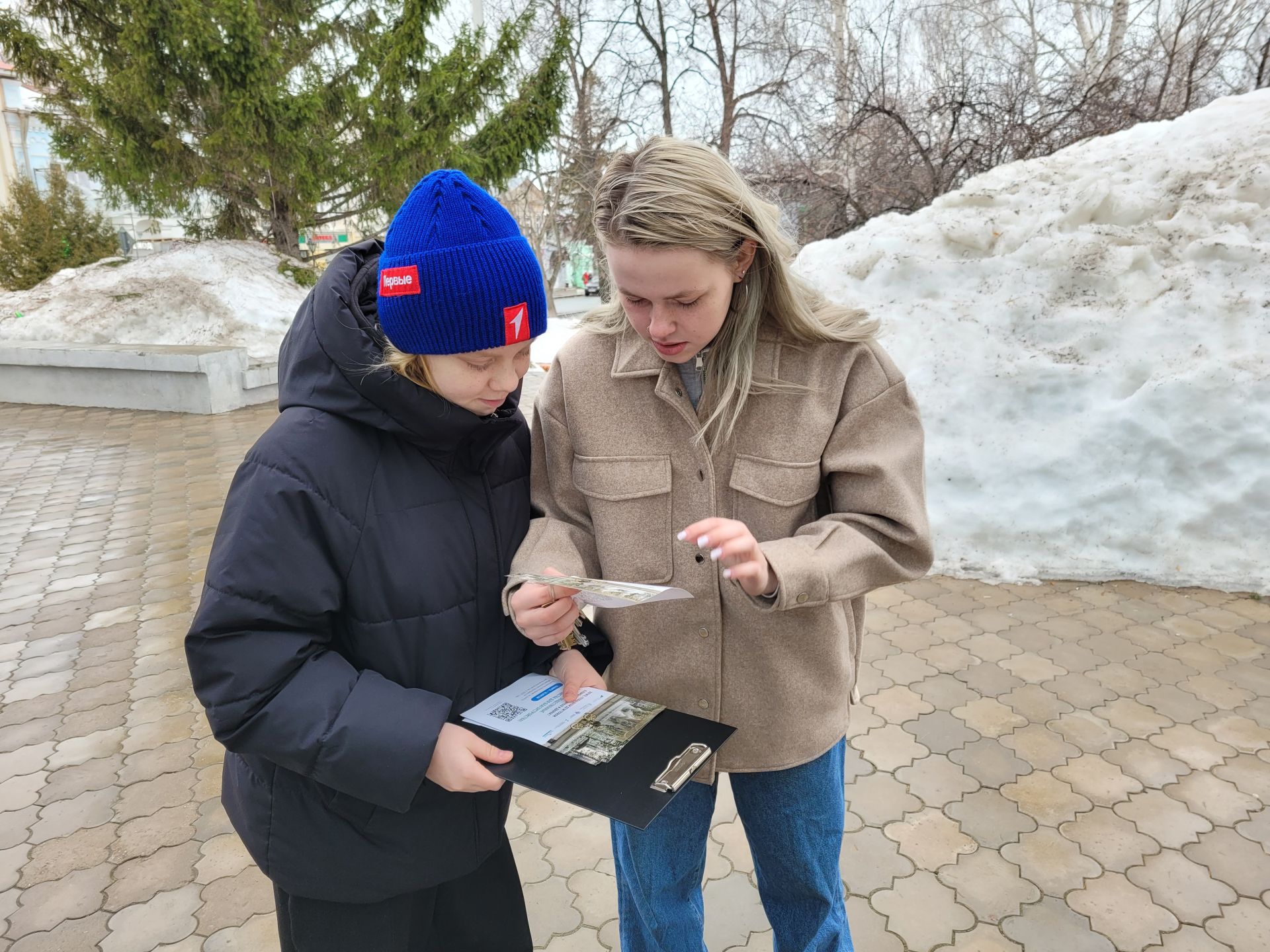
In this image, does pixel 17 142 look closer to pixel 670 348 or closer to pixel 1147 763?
pixel 670 348

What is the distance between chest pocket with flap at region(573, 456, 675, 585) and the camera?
149 cm

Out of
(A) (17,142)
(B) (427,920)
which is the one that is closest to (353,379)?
(B) (427,920)

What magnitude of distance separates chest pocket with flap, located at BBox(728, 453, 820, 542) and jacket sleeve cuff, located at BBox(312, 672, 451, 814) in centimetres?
63

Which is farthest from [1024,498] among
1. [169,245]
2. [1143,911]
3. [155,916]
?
[169,245]

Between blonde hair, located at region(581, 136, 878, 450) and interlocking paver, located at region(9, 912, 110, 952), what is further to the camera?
interlocking paver, located at region(9, 912, 110, 952)

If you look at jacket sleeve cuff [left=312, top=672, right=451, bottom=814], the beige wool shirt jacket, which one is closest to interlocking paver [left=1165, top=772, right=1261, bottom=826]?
the beige wool shirt jacket

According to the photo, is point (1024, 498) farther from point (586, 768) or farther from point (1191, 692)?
point (586, 768)

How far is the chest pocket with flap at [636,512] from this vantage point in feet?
4.88

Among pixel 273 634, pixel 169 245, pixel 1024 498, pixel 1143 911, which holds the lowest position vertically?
pixel 1143 911

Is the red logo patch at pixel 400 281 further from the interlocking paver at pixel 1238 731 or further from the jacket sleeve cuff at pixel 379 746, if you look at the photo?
the interlocking paver at pixel 1238 731

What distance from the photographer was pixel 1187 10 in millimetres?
8969

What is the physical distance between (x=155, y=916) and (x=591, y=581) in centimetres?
217

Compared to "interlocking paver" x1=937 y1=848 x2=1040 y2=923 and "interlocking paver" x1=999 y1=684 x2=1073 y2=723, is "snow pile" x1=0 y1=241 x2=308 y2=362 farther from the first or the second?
"interlocking paver" x1=937 y1=848 x2=1040 y2=923

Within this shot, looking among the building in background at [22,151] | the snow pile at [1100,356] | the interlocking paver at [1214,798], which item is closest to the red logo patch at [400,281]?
the interlocking paver at [1214,798]
